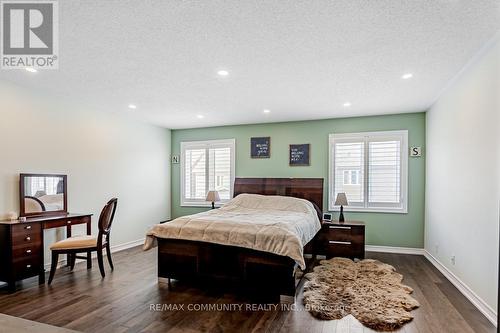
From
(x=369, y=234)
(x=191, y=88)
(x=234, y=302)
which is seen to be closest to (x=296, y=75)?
(x=191, y=88)

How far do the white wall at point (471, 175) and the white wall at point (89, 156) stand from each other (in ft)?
17.0

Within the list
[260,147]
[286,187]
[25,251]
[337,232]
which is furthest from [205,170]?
[25,251]

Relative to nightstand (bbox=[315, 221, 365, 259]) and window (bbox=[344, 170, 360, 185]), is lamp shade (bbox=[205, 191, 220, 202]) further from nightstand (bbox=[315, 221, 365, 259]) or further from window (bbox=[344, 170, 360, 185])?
window (bbox=[344, 170, 360, 185])

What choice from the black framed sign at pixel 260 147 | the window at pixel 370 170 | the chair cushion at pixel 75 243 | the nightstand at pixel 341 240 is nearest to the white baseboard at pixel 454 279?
the window at pixel 370 170

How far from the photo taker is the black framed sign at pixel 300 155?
5609 millimetres

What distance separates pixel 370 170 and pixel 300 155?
1.30m

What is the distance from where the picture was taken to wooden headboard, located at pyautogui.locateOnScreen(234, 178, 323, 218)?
17.2 feet

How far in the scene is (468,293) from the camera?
313cm

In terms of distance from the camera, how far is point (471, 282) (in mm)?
3062

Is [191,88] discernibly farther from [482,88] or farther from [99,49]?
[482,88]

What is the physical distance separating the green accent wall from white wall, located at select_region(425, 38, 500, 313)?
2.00 ft

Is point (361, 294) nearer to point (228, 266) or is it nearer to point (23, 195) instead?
point (228, 266)

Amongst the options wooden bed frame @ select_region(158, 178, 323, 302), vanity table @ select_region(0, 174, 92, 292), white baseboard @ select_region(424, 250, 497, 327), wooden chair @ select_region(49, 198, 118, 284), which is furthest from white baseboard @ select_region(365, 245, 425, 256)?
vanity table @ select_region(0, 174, 92, 292)

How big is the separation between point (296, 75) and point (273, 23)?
115 centimetres
